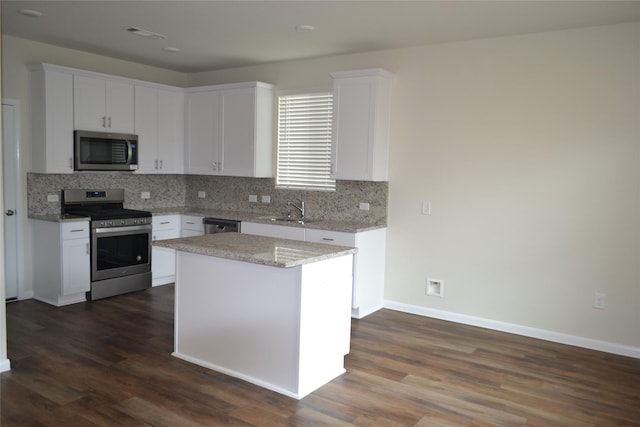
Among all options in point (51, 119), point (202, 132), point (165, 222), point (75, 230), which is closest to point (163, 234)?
point (165, 222)

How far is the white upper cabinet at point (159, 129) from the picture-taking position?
598 cm

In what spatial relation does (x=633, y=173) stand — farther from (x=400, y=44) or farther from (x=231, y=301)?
(x=231, y=301)

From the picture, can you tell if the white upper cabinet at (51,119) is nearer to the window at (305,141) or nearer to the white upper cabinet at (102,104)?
the white upper cabinet at (102,104)

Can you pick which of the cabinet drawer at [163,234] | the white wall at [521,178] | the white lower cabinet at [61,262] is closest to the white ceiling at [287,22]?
the white wall at [521,178]

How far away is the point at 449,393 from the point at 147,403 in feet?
Result: 6.25

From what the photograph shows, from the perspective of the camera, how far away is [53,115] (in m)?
5.12

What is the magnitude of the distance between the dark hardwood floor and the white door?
63 cm

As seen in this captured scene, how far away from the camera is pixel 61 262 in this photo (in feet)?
16.5

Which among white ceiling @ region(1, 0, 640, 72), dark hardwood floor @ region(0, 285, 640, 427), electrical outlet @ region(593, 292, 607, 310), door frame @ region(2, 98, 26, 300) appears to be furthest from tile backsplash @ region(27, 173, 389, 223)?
electrical outlet @ region(593, 292, 607, 310)

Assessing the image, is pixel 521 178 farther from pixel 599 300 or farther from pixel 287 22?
pixel 287 22

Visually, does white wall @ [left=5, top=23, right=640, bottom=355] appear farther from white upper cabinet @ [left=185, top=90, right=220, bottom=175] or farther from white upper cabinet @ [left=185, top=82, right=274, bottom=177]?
white upper cabinet @ [left=185, top=90, right=220, bottom=175]

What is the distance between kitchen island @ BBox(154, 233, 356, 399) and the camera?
10.6ft

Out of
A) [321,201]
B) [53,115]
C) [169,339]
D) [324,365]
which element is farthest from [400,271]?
[53,115]

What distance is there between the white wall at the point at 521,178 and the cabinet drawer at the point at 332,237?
2.06 ft
